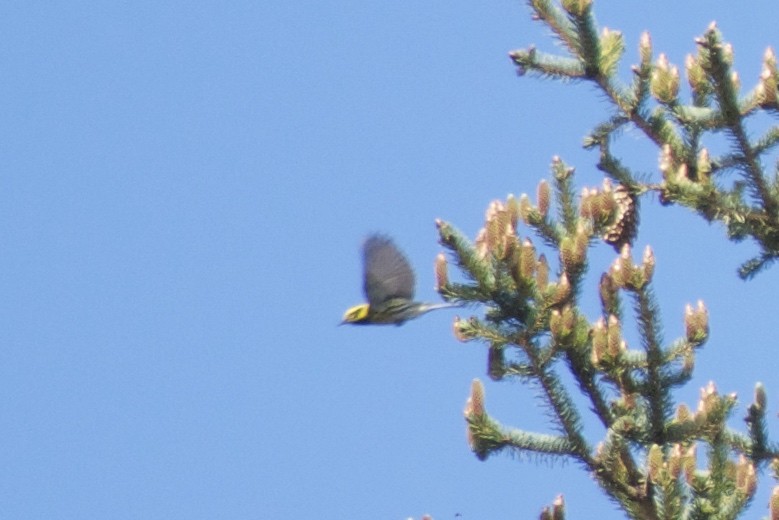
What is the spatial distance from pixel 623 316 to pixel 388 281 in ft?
3.44

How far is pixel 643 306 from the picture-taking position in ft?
17.2

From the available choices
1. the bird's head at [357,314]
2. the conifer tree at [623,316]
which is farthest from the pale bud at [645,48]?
the bird's head at [357,314]

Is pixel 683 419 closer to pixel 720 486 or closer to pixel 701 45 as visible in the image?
pixel 720 486

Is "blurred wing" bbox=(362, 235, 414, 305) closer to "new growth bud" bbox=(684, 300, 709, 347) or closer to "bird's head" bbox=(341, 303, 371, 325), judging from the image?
"bird's head" bbox=(341, 303, 371, 325)

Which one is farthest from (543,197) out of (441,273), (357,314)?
(357,314)

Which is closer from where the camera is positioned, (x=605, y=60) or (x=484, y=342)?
(x=484, y=342)

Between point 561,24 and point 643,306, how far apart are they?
1306 millimetres

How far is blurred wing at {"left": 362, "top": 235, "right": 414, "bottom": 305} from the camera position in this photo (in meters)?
5.80

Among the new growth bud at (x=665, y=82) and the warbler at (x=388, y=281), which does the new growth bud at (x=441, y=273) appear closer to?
the warbler at (x=388, y=281)

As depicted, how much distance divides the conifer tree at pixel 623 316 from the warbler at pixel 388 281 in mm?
512

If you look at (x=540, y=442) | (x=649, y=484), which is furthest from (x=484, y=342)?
(x=649, y=484)

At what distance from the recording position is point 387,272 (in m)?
5.82

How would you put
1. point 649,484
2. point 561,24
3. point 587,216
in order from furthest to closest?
point 561,24 < point 587,216 < point 649,484

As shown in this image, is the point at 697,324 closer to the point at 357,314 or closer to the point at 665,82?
the point at 665,82
